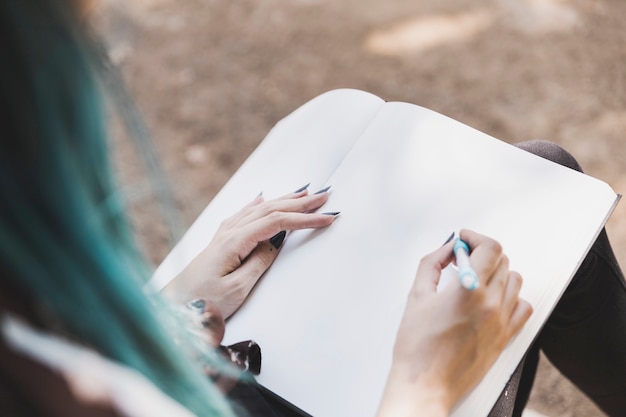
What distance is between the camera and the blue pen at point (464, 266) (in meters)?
0.56

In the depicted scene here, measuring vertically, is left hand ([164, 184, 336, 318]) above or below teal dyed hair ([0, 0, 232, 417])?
below

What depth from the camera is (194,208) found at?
4.34 feet

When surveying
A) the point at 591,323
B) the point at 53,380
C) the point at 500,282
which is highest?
the point at 53,380

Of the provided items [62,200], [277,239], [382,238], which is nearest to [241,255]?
[277,239]

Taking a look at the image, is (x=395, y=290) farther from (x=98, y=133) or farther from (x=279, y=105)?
(x=279, y=105)

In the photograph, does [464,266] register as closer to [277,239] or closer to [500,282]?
[500,282]

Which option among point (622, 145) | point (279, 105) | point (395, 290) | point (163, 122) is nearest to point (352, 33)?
point (279, 105)

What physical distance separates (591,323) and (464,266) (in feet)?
0.96

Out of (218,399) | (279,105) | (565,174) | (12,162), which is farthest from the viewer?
(279,105)

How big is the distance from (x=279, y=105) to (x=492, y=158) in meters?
0.78

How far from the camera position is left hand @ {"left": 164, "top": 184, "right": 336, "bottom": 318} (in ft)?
2.29

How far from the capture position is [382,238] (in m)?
0.70

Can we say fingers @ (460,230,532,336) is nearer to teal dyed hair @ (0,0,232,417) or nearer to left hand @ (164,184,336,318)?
left hand @ (164,184,336,318)

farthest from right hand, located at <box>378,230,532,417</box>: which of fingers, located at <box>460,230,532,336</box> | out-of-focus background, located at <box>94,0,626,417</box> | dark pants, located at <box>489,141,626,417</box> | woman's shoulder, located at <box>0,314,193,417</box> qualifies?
out-of-focus background, located at <box>94,0,626,417</box>
